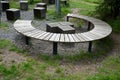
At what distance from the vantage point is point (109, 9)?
36.8 feet

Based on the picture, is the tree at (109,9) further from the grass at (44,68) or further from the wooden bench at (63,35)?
the grass at (44,68)

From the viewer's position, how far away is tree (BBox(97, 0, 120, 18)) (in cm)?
1008

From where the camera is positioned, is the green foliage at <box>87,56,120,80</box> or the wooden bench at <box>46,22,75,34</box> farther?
the wooden bench at <box>46,22,75,34</box>

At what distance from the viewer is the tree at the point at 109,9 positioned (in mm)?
10078

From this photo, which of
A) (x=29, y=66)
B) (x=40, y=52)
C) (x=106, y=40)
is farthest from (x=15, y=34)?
(x=106, y=40)

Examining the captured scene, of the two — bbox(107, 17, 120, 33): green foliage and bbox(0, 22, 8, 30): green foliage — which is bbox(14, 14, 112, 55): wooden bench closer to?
bbox(0, 22, 8, 30): green foliage

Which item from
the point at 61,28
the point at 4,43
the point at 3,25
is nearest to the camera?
the point at 4,43

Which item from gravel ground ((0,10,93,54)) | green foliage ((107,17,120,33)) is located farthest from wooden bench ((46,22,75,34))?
green foliage ((107,17,120,33))

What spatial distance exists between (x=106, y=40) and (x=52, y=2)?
803 centimetres

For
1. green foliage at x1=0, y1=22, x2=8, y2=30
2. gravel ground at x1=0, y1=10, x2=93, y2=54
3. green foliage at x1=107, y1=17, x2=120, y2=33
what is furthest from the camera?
green foliage at x1=107, y1=17, x2=120, y2=33

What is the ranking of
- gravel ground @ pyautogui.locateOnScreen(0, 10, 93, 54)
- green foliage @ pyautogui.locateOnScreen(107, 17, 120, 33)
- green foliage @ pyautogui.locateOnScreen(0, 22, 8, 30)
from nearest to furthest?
gravel ground @ pyautogui.locateOnScreen(0, 10, 93, 54), green foliage @ pyautogui.locateOnScreen(0, 22, 8, 30), green foliage @ pyautogui.locateOnScreen(107, 17, 120, 33)

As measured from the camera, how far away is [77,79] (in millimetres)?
5219

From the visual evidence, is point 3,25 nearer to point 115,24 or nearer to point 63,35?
point 63,35

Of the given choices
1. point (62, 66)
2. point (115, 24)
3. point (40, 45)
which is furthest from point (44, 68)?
point (115, 24)
